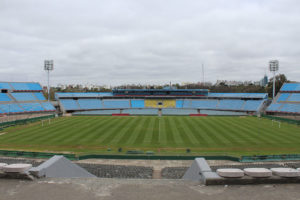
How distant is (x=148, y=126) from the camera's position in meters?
45.4

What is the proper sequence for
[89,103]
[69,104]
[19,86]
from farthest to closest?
[89,103] < [69,104] < [19,86]

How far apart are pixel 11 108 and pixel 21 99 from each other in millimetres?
7883

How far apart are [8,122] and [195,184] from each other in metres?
50.1

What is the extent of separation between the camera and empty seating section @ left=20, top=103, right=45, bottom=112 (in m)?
62.7

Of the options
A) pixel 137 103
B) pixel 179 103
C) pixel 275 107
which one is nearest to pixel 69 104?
pixel 137 103

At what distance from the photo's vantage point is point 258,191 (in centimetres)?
716

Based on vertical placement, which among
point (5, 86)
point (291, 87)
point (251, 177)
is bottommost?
point (251, 177)

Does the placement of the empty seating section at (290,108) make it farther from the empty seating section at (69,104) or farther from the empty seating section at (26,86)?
the empty seating section at (26,86)

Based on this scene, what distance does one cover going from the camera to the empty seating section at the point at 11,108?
5699 centimetres

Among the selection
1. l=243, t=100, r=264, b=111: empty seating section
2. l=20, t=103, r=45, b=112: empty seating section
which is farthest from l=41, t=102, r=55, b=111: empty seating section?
l=243, t=100, r=264, b=111: empty seating section

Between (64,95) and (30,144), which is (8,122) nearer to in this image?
(30,144)

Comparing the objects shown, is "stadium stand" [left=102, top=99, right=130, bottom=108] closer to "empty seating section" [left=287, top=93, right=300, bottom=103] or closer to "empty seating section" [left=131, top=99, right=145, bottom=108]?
"empty seating section" [left=131, top=99, right=145, bottom=108]

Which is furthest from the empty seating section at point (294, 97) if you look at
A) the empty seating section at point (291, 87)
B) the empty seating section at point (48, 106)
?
the empty seating section at point (48, 106)

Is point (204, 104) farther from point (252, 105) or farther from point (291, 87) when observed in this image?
point (291, 87)
